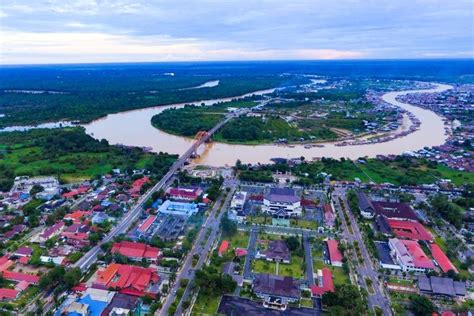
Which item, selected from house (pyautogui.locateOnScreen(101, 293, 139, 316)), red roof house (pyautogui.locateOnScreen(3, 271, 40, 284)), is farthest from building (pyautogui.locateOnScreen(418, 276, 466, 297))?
red roof house (pyautogui.locateOnScreen(3, 271, 40, 284))

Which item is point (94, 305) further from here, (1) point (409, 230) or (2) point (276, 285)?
(1) point (409, 230)

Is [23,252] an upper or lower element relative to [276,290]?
upper

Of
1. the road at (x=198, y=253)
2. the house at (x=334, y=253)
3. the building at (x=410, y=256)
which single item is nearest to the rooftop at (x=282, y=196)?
the road at (x=198, y=253)

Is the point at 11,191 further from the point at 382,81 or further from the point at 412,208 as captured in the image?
the point at 382,81

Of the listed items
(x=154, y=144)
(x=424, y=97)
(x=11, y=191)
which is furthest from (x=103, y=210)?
(x=424, y=97)

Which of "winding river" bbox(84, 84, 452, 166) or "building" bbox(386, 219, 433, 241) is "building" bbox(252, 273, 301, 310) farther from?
"winding river" bbox(84, 84, 452, 166)

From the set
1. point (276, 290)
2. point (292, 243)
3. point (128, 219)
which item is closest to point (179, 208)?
point (128, 219)

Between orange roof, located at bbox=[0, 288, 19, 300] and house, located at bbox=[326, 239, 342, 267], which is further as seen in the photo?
house, located at bbox=[326, 239, 342, 267]

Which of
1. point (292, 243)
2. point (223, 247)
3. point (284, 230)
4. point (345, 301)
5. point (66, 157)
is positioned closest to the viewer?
point (345, 301)
